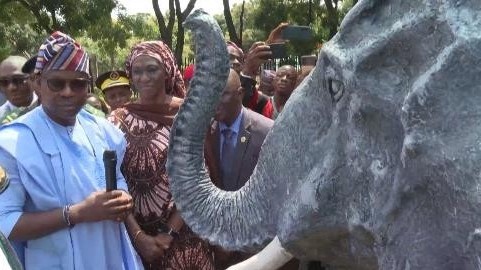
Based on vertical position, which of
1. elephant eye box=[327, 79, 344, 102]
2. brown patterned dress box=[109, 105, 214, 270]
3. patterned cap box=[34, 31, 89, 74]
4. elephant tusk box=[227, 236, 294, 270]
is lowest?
brown patterned dress box=[109, 105, 214, 270]

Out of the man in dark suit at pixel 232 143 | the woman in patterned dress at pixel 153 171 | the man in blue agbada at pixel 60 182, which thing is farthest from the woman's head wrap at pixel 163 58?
the man in blue agbada at pixel 60 182

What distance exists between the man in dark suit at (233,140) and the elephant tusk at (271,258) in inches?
75.7

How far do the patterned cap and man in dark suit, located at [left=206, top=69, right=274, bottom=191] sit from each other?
0.78m

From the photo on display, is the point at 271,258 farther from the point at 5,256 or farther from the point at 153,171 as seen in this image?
the point at 153,171

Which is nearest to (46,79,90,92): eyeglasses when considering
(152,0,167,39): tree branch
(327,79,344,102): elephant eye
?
(327,79,344,102): elephant eye

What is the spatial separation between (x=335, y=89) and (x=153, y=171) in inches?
91.4

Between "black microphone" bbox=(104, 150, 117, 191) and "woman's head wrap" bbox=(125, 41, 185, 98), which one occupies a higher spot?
"woman's head wrap" bbox=(125, 41, 185, 98)

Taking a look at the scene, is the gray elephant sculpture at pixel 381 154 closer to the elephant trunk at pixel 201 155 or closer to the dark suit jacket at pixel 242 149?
the elephant trunk at pixel 201 155

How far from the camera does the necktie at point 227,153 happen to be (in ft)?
13.0

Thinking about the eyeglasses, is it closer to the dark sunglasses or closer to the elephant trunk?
the elephant trunk

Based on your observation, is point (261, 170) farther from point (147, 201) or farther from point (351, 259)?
point (147, 201)

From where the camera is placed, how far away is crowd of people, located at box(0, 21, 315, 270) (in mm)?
3273

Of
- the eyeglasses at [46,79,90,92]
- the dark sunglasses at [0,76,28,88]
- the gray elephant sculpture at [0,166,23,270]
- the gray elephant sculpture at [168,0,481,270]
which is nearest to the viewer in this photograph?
the gray elephant sculpture at [168,0,481,270]

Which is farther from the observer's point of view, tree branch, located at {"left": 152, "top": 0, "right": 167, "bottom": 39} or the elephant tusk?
tree branch, located at {"left": 152, "top": 0, "right": 167, "bottom": 39}
